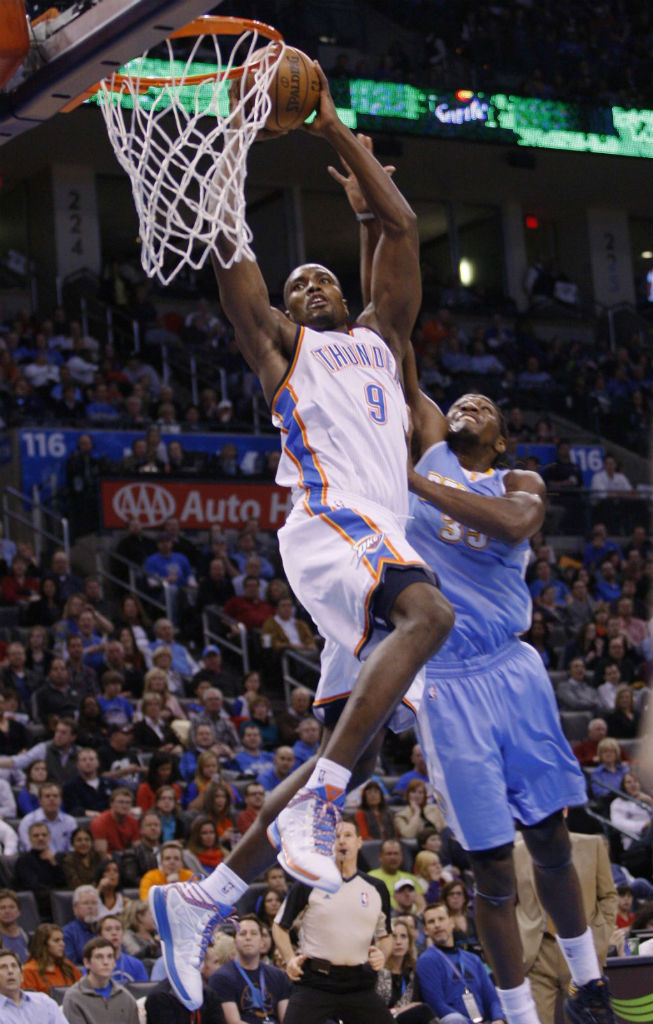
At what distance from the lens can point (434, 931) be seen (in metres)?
8.82

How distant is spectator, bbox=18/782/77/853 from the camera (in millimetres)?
9961

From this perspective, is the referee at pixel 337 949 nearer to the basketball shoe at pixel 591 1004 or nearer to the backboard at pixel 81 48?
the basketball shoe at pixel 591 1004

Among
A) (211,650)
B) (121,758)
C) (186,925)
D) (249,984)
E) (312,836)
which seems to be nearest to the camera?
(312,836)

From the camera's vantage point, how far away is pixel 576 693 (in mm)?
14828

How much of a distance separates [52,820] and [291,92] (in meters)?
6.37

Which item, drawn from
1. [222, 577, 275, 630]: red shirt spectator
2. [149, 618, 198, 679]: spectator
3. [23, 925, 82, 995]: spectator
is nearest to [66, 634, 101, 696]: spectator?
[149, 618, 198, 679]: spectator

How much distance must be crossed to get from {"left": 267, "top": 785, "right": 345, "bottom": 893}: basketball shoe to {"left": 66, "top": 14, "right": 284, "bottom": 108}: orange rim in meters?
2.54

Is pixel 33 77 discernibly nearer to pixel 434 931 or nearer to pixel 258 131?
pixel 258 131

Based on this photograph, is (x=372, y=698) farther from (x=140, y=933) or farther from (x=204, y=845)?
(x=204, y=845)

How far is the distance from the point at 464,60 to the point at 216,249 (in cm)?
1756

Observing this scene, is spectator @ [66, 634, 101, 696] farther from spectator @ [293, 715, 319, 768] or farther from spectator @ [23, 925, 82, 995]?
spectator @ [23, 925, 82, 995]

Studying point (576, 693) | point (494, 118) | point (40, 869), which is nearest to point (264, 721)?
point (40, 869)

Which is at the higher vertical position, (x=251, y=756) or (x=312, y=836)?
(x=312, y=836)

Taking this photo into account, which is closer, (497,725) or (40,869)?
(497,725)
